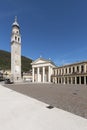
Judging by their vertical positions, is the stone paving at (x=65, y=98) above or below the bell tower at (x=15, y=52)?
below

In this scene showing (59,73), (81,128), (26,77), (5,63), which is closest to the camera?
(81,128)

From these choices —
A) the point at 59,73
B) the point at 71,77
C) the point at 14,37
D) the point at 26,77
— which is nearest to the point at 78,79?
the point at 71,77

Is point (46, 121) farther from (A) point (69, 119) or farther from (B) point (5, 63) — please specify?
(B) point (5, 63)

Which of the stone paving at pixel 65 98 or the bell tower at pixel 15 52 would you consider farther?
the bell tower at pixel 15 52

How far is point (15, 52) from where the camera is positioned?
6856 centimetres

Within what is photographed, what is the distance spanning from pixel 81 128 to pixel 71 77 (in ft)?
172

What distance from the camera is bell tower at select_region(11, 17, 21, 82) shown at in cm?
6661

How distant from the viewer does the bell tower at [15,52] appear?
66.6 m

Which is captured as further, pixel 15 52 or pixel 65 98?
pixel 15 52

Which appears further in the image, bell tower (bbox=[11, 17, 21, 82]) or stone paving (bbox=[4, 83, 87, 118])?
bell tower (bbox=[11, 17, 21, 82])

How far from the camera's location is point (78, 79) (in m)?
53.0

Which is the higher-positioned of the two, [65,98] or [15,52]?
[15,52]

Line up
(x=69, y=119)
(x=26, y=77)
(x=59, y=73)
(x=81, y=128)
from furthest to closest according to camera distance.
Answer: (x=26, y=77) < (x=59, y=73) < (x=69, y=119) < (x=81, y=128)

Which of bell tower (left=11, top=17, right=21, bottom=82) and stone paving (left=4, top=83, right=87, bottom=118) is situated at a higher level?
bell tower (left=11, top=17, right=21, bottom=82)
